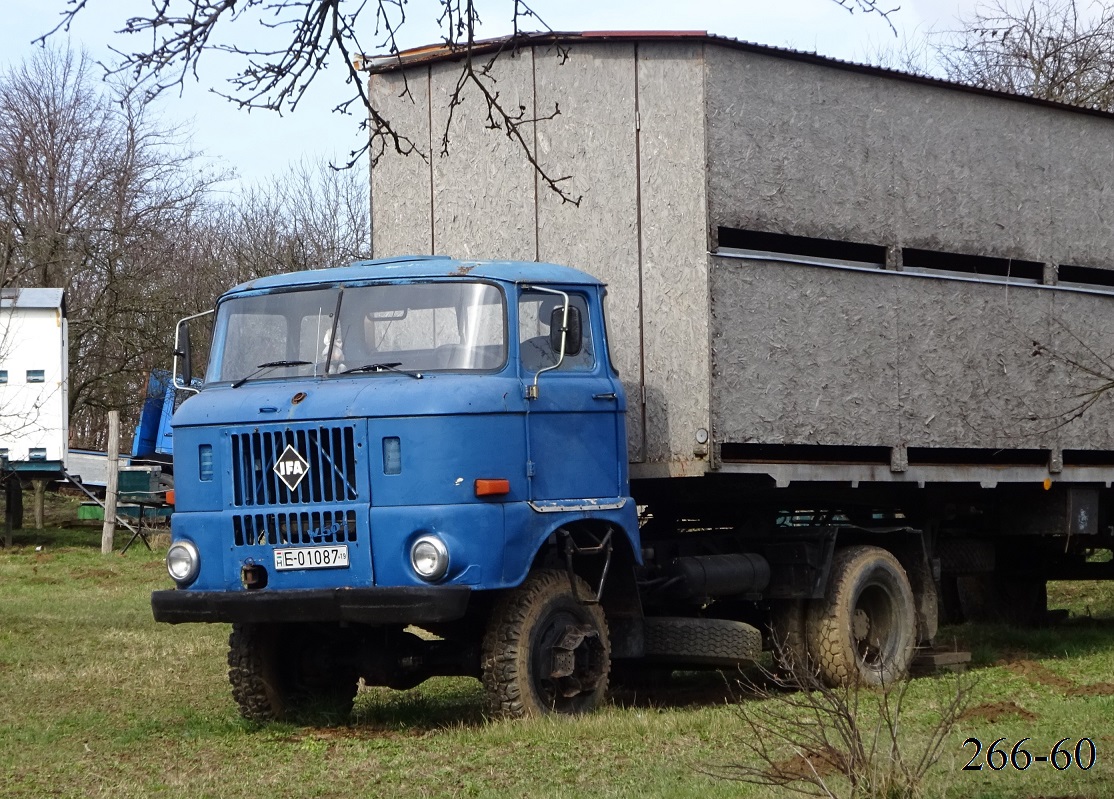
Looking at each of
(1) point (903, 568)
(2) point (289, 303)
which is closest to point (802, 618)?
(1) point (903, 568)

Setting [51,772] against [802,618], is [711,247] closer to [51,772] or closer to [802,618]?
[802,618]

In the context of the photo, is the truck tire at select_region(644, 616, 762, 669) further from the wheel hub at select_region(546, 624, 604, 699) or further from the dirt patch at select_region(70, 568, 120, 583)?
the dirt patch at select_region(70, 568, 120, 583)

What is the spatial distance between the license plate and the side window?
1.49 metres

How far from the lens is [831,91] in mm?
10641

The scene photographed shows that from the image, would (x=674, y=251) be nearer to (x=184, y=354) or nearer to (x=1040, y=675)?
(x=184, y=354)

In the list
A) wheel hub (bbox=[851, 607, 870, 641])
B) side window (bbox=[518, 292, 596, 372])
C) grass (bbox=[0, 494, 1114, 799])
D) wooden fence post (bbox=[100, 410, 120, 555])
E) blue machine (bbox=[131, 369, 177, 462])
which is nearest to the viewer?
grass (bbox=[0, 494, 1114, 799])

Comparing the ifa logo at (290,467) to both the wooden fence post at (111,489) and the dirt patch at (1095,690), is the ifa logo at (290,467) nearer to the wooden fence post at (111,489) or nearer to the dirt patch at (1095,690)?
the dirt patch at (1095,690)

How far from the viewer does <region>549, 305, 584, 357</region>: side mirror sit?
9109mm

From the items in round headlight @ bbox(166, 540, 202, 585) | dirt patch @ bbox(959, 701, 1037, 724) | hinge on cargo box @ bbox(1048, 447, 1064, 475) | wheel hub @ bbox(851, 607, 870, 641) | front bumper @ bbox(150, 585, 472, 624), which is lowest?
dirt patch @ bbox(959, 701, 1037, 724)

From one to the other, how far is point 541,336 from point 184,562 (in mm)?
2403

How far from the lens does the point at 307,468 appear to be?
873cm

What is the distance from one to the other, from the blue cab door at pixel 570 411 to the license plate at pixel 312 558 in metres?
1.13

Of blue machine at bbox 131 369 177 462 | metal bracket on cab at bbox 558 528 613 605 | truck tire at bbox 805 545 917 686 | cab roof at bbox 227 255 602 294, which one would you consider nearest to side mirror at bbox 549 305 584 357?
cab roof at bbox 227 255 602 294

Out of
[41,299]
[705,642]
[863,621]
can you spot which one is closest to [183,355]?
Result: [705,642]
